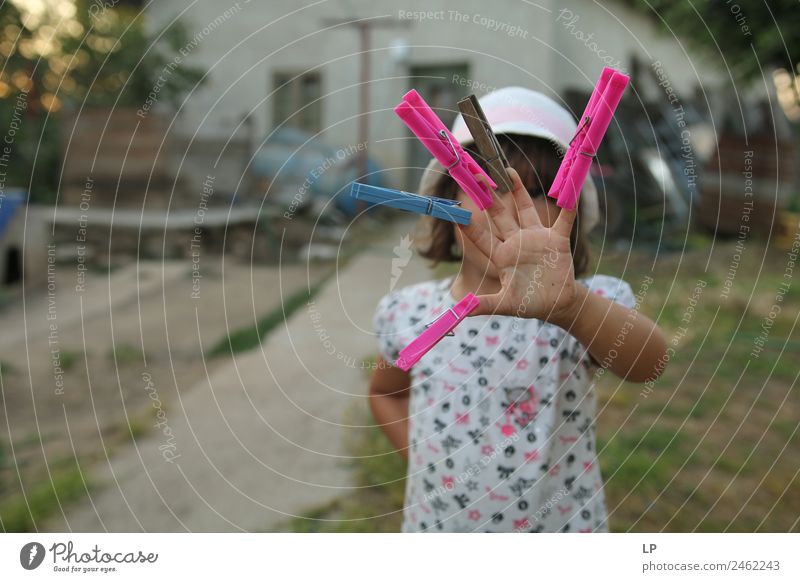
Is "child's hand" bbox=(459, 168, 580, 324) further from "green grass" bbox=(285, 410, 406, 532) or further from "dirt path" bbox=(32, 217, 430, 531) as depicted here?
"green grass" bbox=(285, 410, 406, 532)

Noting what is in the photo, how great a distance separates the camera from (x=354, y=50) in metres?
3.63

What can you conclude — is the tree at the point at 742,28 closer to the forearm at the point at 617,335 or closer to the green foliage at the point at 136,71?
the forearm at the point at 617,335

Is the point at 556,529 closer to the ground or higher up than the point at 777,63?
closer to the ground

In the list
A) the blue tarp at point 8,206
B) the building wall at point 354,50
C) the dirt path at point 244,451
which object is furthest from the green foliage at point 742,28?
the blue tarp at point 8,206

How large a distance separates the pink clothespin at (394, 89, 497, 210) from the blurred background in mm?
191

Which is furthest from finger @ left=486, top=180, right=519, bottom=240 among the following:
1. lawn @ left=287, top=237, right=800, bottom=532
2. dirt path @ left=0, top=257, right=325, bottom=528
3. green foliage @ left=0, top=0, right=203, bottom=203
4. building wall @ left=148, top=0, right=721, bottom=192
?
green foliage @ left=0, top=0, right=203, bottom=203

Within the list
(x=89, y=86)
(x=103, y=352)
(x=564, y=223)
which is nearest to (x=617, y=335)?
(x=564, y=223)

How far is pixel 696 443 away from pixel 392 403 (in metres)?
→ 0.90

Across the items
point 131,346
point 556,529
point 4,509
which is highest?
point 131,346

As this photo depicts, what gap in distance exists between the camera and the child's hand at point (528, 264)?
1.67 feet

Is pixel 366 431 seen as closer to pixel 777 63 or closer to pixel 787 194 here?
pixel 777 63
